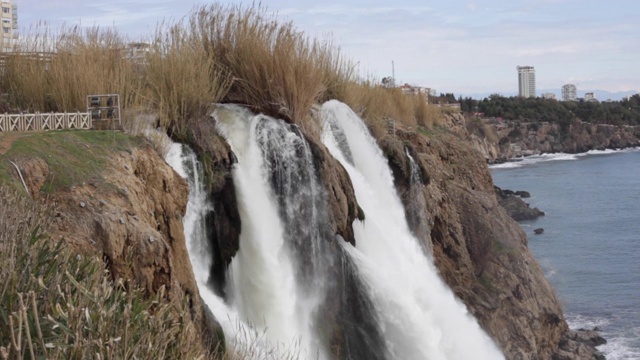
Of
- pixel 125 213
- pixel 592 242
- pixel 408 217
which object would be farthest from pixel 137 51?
pixel 592 242

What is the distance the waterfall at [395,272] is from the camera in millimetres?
13023

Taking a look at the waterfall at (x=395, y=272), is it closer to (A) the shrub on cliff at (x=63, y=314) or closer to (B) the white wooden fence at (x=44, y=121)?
(B) the white wooden fence at (x=44, y=121)

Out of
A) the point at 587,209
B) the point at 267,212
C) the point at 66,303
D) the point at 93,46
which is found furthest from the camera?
the point at 587,209

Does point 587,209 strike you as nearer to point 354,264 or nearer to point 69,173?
point 354,264

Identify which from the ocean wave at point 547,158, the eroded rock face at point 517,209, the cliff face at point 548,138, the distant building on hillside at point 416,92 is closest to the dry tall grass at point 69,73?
the distant building on hillside at point 416,92

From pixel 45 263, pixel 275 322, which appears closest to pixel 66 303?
pixel 45 263

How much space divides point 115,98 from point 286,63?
3727mm

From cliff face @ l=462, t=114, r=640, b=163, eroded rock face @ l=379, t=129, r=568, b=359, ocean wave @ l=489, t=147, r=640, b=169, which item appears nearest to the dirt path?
eroded rock face @ l=379, t=129, r=568, b=359

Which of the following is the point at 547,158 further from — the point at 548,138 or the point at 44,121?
the point at 44,121

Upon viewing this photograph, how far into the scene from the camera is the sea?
79.3ft

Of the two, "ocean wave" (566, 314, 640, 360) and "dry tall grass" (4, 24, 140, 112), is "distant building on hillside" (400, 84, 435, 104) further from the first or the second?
"dry tall grass" (4, 24, 140, 112)

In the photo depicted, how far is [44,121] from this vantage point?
11383 millimetres

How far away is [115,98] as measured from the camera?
12391mm

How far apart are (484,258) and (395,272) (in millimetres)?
6694
